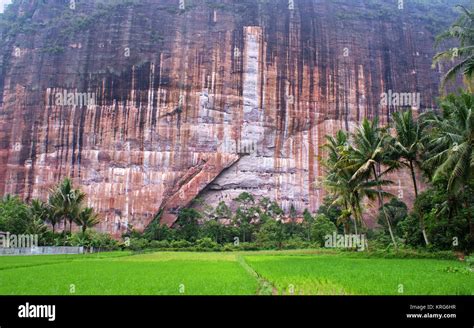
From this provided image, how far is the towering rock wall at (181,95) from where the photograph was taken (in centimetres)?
4716

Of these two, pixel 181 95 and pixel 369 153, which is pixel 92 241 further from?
pixel 369 153

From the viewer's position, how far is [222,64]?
50.5 metres

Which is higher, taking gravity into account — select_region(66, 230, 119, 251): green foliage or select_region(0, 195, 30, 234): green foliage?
select_region(0, 195, 30, 234): green foliage

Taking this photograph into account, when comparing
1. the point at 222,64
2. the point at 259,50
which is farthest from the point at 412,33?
the point at 222,64

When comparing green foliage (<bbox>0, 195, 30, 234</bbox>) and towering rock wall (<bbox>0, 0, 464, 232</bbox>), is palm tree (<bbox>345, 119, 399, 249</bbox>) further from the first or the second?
towering rock wall (<bbox>0, 0, 464, 232</bbox>)

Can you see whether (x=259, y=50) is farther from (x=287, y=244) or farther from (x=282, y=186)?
(x=287, y=244)

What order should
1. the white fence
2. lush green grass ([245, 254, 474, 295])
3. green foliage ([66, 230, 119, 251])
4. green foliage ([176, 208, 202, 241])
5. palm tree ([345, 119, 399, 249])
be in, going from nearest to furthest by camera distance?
lush green grass ([245, 254, 474, 295]) → palm tree ([345, 119, 399, 249]) → the white fence → green foliage ([66, 230, 119, 251]) → green foliage ([176, 208, 202, 241])

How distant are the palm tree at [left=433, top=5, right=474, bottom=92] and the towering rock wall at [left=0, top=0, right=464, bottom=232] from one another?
32065 mm

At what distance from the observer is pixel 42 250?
98.1ft

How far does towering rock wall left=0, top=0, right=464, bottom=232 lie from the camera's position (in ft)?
155

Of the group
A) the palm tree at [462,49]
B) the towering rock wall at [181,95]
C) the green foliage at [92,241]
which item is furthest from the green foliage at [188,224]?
the palm tree at [462,49]

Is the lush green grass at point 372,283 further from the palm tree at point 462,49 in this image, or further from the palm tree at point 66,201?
the palm tree at point 66,201

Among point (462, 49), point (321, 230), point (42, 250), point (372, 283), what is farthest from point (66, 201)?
point (372, 283)

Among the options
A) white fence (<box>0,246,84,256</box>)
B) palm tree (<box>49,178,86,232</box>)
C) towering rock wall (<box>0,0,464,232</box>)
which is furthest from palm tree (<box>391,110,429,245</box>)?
towering rock wall (<box>0,0,464,232</box>)
